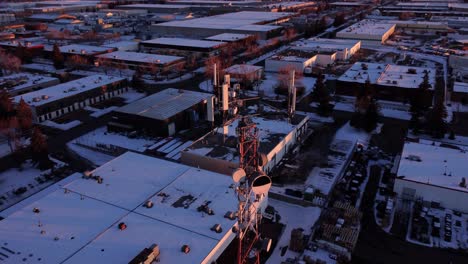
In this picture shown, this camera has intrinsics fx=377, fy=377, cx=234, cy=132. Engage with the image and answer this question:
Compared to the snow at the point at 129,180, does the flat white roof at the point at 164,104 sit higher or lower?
lower

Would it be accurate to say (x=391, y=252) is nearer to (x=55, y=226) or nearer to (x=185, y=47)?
(x=55, y=226)

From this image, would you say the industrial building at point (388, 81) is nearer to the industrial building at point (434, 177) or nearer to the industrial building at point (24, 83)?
the industrial building at point (434, 177)

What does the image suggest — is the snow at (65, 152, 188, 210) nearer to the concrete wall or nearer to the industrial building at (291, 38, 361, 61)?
the concrete wall

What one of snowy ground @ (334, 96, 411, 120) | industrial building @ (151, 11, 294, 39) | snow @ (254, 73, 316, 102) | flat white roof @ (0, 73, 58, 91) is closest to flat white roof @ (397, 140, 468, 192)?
snowy ground @ (334, 96, 411, 120)

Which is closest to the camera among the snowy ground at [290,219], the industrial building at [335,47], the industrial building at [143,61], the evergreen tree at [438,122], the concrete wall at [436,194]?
the snowy ground at [290,219]

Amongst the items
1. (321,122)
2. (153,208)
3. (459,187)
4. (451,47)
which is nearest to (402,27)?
(451,47)

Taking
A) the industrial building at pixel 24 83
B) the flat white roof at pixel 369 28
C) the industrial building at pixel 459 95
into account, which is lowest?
the industrial building at pixel 459 95

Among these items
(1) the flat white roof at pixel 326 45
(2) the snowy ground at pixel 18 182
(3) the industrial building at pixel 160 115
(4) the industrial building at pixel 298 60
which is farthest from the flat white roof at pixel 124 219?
(1) the flat white roof at pixel 326 45

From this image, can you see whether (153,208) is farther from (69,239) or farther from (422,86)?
(422,86)
